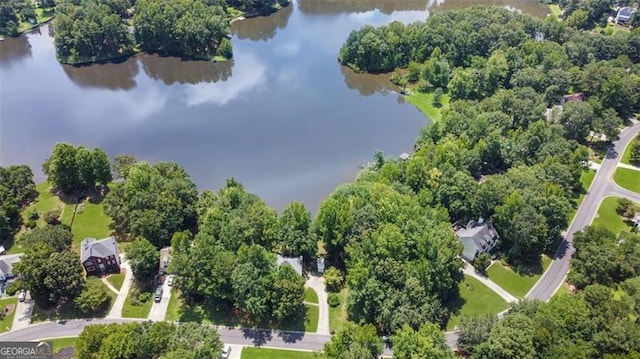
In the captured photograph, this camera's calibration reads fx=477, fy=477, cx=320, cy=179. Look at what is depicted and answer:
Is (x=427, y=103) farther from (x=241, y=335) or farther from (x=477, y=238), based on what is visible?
(x=241, y=335)

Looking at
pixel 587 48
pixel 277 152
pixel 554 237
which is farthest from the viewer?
pixel 587 48

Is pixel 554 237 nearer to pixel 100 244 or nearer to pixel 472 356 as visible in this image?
pixel 472 356

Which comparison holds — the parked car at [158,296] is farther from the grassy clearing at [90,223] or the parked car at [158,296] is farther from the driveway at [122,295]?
the grassy clearing at [90,223]

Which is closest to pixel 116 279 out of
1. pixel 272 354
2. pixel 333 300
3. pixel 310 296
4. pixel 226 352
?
pixel 226 352

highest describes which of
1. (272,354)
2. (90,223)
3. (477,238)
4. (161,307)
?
(90,223)

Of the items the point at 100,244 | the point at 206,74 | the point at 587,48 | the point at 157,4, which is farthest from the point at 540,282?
the point at 157,4

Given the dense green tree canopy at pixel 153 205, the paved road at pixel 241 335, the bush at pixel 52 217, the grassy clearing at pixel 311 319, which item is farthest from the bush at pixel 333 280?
the bush at pixel 52 217

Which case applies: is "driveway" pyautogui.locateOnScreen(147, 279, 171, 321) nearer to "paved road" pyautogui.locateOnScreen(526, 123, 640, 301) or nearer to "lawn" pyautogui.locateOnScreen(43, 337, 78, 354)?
"lawn" pyautogui.locateOnScreen(43, 337, 78, 354)
